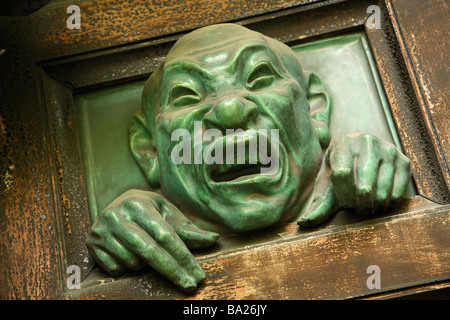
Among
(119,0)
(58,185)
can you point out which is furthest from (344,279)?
(119,0)

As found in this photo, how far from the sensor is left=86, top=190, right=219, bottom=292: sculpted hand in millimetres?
1564

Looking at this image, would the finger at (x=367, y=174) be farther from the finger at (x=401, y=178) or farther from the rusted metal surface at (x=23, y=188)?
the rusted metal surface at (x=23, y=188)

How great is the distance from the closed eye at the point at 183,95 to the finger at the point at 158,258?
0.34 m

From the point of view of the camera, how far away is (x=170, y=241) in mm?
1567

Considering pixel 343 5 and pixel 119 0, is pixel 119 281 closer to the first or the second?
pixel 119 0

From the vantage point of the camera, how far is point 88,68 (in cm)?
201

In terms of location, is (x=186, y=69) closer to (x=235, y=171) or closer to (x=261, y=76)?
(x=261, y=76)

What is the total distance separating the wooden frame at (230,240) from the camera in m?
1.59

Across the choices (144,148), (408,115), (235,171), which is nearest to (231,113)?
(235,171)

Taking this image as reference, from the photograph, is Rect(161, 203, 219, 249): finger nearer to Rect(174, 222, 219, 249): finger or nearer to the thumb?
Rect(174, 222, 219, 249): finger

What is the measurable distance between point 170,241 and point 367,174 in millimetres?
448

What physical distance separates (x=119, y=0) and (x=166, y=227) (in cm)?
76

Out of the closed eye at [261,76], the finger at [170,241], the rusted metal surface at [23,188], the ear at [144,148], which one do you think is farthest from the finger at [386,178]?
the rusted metal surface at [23,188]

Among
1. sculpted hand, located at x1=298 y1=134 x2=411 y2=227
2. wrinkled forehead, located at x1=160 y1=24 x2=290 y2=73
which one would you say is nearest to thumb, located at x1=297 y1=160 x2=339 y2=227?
sculpted hand, located at x1=298 y1=134 x2=411 y2=227
